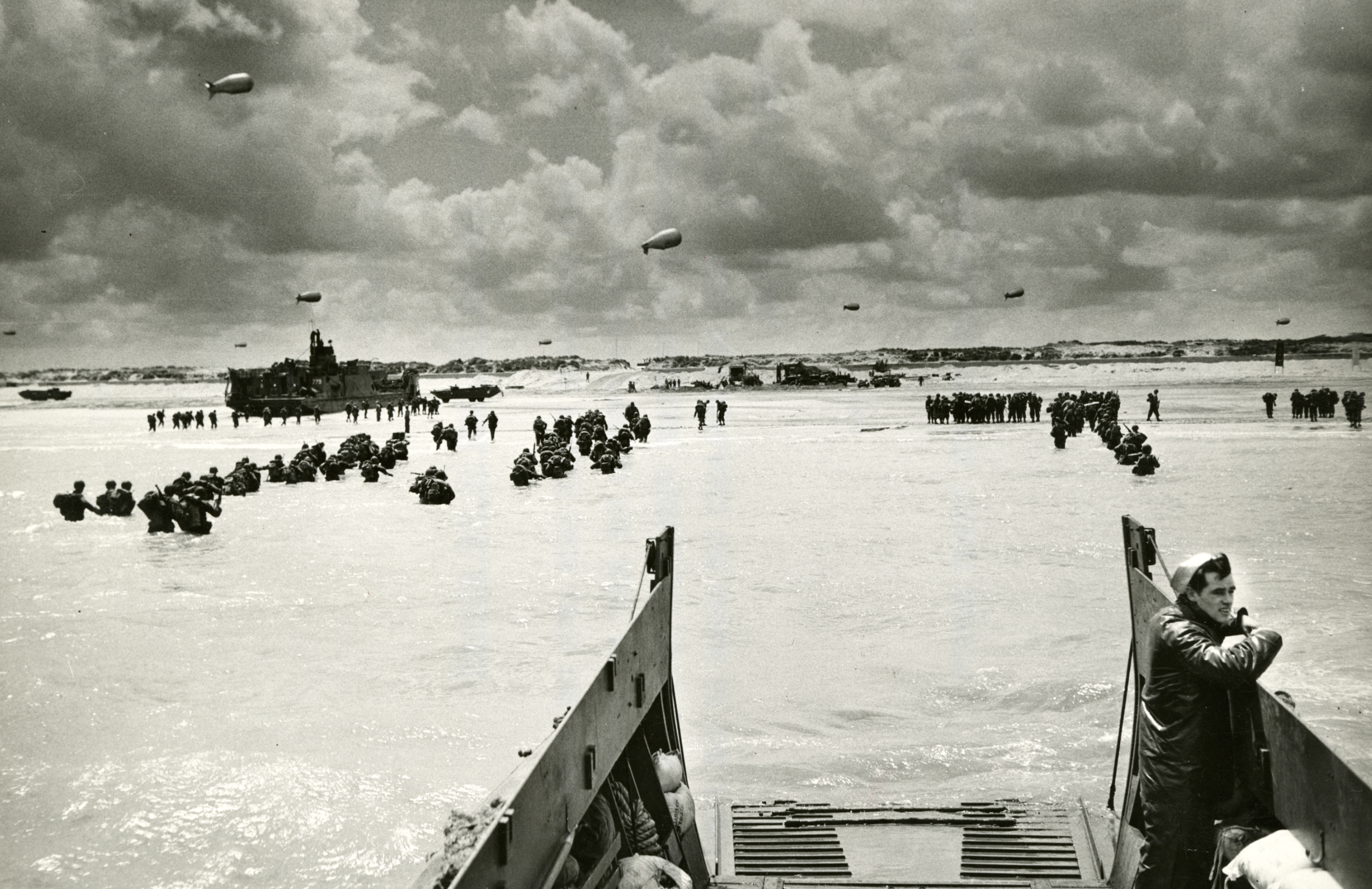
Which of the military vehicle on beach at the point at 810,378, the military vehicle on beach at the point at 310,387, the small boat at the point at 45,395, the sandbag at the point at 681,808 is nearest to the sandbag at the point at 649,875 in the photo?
the sandbag at the point at 681,808

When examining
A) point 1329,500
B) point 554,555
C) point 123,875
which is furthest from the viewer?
point 1329,500

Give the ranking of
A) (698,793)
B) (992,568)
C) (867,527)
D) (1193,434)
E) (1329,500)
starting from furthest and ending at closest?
(1193,434) → (1329,500) → (867,527) → (992,568) → (698,793)

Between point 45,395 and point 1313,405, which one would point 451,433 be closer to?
point 1313,405

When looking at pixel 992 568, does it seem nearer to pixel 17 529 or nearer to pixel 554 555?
pixel 554 555

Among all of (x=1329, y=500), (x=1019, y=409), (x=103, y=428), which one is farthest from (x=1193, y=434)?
(x=103, y=428)

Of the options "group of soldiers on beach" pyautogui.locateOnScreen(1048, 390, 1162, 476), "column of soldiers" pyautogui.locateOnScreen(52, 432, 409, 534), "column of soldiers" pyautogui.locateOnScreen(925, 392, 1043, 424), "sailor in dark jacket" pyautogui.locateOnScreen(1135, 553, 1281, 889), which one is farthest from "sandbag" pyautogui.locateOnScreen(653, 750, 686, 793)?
"column of soldiers" pyautogui.locateOnScreen(925, 392, 1043, 424)

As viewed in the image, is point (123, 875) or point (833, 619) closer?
point (123, 875)
